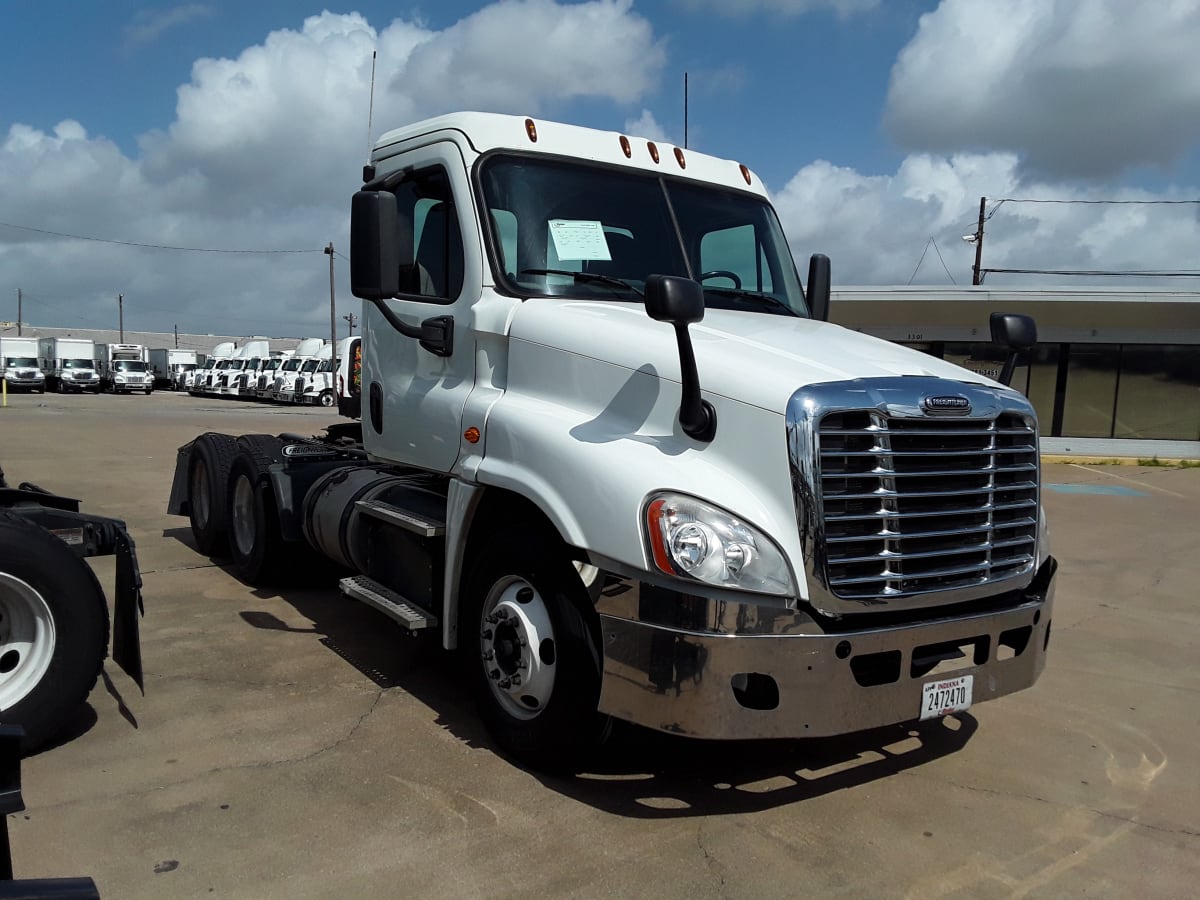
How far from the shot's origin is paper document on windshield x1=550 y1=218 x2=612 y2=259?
179 inches

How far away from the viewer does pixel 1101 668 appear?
19.7 ft

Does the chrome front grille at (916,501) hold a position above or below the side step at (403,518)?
above

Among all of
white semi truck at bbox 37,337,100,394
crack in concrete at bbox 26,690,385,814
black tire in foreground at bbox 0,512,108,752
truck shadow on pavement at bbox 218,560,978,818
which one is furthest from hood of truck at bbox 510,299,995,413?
white semi truck at bbox 37,337,100,394

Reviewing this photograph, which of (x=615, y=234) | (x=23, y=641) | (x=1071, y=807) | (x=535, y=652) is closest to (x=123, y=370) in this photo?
(x=23, y=641)

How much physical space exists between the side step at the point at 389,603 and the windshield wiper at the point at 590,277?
5.46 ft

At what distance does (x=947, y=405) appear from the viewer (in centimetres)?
364

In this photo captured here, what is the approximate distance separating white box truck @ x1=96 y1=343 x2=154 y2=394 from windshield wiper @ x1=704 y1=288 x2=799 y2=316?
52366mm

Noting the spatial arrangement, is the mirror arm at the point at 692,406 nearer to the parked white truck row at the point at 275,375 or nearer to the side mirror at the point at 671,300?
the side mirror at the point at 671,300

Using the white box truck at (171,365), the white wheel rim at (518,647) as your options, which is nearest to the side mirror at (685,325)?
the white wheel rim at (518,647)

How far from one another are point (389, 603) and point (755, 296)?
2.41 meters

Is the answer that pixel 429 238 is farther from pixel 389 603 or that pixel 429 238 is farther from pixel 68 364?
pixel 68 364

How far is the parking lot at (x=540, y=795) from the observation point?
3.33m

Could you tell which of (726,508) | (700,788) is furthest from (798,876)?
(726,508)

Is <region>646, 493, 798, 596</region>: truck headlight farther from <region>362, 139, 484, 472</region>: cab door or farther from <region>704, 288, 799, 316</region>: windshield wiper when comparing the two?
<region>704, 288, 799, 316</region>: windshield wiper
